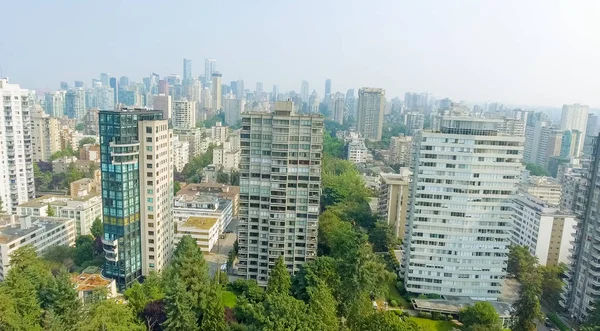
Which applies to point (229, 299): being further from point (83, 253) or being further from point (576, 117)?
point (576, 117)

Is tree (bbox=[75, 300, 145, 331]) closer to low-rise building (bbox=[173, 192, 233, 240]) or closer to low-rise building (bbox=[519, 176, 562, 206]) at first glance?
low-rise building (bbox=[173, 192, 233, 240])

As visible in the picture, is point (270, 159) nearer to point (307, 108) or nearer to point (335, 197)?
point (335, 197)

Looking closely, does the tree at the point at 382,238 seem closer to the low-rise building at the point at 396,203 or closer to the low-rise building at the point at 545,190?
the low-rise building at the point at 396,203

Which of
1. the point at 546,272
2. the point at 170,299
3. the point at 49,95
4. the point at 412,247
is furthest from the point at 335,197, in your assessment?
the point at 49,95

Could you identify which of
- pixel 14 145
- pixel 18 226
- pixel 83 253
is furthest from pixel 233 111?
pixel 18 226

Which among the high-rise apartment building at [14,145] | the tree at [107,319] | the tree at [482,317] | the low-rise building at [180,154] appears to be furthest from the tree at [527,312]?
the low-rise building at [180,154]
